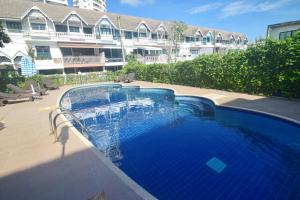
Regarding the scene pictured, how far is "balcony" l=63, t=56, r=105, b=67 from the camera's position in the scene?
101ft

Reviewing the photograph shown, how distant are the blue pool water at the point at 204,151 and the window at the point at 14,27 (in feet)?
81.8

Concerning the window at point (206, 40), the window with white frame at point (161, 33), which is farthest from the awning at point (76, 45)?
the window at point (206, 40)

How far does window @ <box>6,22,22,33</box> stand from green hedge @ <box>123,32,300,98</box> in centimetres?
2573

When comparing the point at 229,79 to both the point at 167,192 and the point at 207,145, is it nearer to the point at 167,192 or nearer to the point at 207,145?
the point at 207,145

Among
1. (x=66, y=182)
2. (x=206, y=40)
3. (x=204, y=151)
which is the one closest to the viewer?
(x=66, y=182)

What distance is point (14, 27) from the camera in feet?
91.6

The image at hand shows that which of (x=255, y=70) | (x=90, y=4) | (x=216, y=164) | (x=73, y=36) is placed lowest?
(x=216, y=164)

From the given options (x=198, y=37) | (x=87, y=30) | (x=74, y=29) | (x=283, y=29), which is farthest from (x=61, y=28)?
(x=198, y=37)

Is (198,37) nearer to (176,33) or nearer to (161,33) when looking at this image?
(176,33)

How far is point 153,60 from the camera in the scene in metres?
40.3

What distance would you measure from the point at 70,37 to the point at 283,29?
3085 cm

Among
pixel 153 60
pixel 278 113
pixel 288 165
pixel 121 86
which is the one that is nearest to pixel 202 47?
pixel 153 60

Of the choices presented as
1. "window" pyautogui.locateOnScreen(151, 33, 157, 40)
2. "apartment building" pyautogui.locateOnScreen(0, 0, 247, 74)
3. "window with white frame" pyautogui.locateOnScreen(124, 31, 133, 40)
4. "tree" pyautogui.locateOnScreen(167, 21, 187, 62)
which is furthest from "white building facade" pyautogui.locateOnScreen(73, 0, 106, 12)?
"window with white frame" pyautogui.locateOnScreen(124, 31, 133, 40)

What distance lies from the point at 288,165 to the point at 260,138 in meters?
2.06
